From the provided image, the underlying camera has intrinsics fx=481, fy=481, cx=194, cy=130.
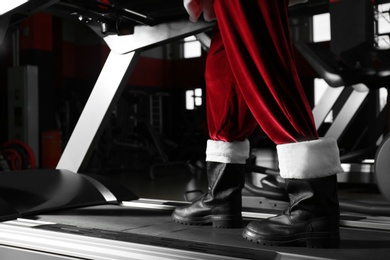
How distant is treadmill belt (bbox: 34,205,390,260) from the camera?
1067 mm

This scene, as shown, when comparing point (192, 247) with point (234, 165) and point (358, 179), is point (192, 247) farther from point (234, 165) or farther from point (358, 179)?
point (358, 179)

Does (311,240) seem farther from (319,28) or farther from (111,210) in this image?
(319,28)

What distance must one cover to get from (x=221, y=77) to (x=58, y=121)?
638 cm

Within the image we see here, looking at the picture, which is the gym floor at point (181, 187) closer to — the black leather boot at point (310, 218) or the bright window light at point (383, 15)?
the bright window light at point (383, 15)

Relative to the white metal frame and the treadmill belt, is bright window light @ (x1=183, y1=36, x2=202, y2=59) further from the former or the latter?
the treadmill belt

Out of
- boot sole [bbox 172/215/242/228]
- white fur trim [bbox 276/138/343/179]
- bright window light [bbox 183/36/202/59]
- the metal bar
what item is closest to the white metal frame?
the metal bar

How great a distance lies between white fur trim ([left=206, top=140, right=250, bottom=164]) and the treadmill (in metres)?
0.20

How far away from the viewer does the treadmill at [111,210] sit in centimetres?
113

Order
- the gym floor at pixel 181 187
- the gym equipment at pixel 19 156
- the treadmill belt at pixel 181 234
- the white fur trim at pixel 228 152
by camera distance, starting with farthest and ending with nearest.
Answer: the gym equipment at pixel 19 156, the gym floor at pixel 181 187, the white fur trim at pixel 228 152, the treadmill belt at pixel 181 234

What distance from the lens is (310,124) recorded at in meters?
1.10

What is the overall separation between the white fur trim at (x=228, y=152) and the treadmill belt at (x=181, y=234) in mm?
204

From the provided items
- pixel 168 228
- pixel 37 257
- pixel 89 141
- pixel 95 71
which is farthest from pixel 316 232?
pixel 95 71

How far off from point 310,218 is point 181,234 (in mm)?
413

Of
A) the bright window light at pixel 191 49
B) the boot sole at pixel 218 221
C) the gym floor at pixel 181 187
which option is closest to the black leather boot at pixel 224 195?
the boot sole at pixel 218 221
